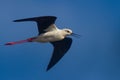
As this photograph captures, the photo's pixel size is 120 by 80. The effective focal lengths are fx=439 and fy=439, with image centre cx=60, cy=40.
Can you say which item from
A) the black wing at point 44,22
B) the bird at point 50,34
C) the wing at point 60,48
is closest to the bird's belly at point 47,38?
the bird at point 50,34

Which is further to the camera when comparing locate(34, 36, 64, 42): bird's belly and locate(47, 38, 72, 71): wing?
locate(47, 38, 72, 71): wing

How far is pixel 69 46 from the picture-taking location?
21219 mm

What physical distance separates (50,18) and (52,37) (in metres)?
1.08

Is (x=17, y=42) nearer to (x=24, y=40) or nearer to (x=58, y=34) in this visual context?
(x=24, y=40)

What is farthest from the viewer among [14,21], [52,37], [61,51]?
[61,51]

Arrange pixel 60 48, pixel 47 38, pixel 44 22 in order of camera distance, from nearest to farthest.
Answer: pixel 47 38 < pixel 44 22 < pixel 60 48

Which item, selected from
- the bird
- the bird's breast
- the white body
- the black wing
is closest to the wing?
the bird

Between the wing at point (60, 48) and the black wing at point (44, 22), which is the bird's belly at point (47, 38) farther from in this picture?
the wing at point (60, 48)

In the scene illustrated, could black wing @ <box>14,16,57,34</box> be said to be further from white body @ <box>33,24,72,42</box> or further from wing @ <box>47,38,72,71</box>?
wing @ <box>47,38,72,71</box>

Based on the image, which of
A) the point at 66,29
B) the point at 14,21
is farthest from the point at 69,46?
the point at 14,21

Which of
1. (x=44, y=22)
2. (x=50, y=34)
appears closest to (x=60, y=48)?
(x=44, y=22)

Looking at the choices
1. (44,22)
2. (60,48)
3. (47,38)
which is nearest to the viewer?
(47,38)

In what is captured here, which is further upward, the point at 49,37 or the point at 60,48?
the point at 49,37

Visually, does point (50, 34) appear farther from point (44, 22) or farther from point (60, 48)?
point (60, 48)
